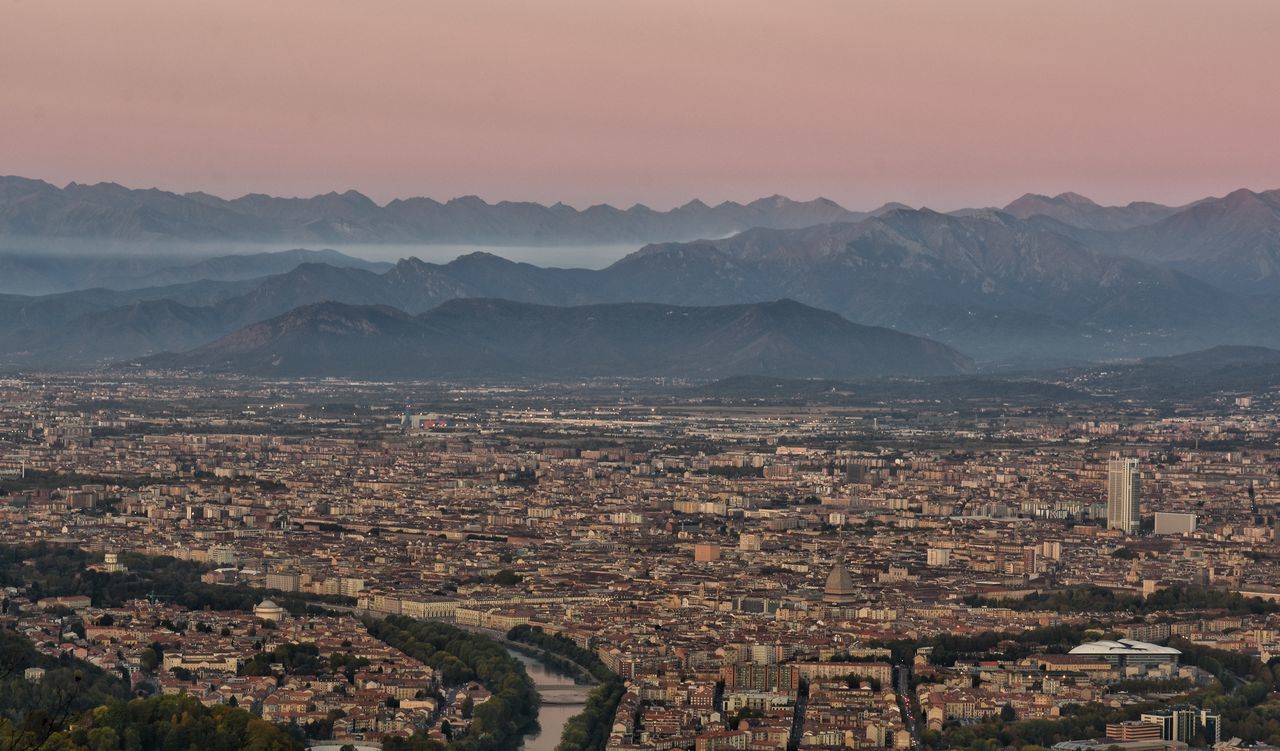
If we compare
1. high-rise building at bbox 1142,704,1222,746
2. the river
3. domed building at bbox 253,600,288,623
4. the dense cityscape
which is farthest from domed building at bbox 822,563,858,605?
high-rise building at bbox 1142,704,1222,746

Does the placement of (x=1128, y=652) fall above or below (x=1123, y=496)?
below

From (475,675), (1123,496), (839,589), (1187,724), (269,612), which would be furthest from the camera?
(1123,496)

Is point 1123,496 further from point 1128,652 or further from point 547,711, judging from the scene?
point 547,711

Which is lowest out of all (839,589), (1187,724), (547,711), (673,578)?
(547,711)

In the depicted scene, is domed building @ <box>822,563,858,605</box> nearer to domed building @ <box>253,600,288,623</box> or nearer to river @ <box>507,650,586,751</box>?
A: river @ <box>507,650,586,751</box>

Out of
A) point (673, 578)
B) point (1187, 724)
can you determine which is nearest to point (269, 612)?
point (673, 578)

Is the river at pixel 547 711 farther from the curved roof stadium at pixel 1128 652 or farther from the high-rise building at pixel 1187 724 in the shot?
the curved roof stadium at pixel 1128 652

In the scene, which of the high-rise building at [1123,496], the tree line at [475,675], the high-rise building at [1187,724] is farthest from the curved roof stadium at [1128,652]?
the high-rise building at [1123,496]
